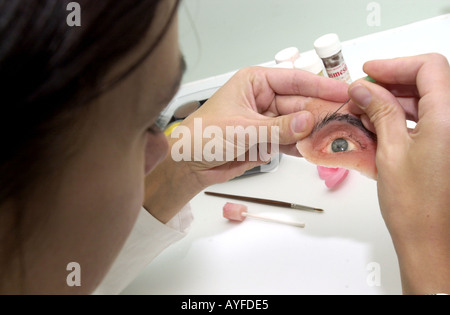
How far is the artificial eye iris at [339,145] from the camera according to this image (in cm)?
100

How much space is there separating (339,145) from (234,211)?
1.00 feet

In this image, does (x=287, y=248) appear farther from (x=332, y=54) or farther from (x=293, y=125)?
(x=332, y=54)

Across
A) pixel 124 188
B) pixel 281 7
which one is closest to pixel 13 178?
pixel 124 188

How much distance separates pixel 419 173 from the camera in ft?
2.34

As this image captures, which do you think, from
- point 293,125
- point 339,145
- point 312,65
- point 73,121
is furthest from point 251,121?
point 73,121

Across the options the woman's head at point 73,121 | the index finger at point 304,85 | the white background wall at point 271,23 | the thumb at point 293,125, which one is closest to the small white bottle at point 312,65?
the index finger at point 304,85

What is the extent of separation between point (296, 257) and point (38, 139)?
663 mm

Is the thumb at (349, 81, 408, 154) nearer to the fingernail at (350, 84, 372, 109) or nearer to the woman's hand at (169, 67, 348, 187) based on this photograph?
the fingernail at (350, 84, 372, 109)

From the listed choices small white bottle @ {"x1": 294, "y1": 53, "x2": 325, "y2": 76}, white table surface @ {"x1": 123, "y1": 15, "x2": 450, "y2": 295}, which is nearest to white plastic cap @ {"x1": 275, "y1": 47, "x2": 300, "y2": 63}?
small white bottle @ {"x1": 294, "y1": 53, "x2": 325, "y2": 76}

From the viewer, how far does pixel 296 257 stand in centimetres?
95

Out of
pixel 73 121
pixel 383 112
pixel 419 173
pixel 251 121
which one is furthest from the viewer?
pixel 251 121

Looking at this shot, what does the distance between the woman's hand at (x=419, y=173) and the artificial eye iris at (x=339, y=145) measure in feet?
0.44
